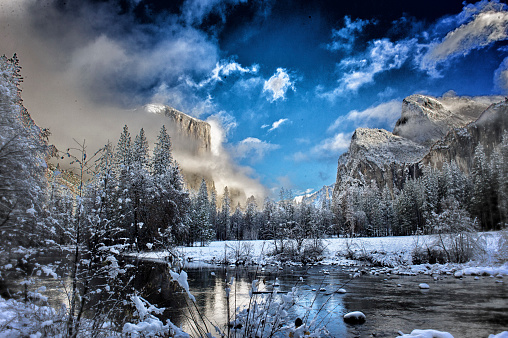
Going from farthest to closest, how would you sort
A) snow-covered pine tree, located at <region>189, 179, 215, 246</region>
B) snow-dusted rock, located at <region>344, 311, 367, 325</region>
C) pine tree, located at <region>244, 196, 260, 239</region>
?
1. pine tree, located at <region>244, 196, 260, 239</region>
2. snow-covered pine tree, located at <region>189, 179, 215, 246</region>
3. snow-dusted rock, located at <region>344, 311, 367, 325</region>

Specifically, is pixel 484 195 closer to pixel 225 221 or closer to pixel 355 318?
pixel 355 318

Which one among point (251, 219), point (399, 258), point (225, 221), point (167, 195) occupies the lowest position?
point (399, 258)

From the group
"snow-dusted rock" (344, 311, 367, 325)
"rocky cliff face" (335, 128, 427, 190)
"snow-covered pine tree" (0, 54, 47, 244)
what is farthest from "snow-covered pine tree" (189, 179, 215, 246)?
"rocky cliff face" (335, 128, 427, 190)

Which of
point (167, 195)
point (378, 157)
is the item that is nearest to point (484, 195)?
point (167, 195)

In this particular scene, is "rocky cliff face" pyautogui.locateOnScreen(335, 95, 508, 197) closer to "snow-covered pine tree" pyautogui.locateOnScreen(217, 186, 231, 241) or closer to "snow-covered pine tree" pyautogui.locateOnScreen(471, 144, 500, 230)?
"snow-covered pine tree" pyautogui.locateOnScreen(217, 186, 231, 241)

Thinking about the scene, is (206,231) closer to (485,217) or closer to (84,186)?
(485,217)

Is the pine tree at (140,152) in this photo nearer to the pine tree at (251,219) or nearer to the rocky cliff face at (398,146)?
the pine tree at (251,219)

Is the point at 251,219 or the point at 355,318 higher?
the point at 251,219

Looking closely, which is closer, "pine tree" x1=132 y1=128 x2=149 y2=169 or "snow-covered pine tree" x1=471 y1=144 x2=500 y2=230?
"pine tree" x1=132 y1=128 x2=149 y2=169

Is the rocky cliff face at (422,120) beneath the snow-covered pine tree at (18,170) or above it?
above

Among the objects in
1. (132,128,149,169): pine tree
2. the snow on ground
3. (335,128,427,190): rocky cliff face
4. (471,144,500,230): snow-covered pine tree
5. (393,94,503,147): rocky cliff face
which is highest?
(393,94,503,147): rocky cliff face

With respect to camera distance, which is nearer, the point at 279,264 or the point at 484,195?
the point at 279,264

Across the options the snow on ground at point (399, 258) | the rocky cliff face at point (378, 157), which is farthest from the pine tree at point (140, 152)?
the rocky cliff face at point (378, 157)

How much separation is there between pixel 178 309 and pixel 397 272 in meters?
17.3
